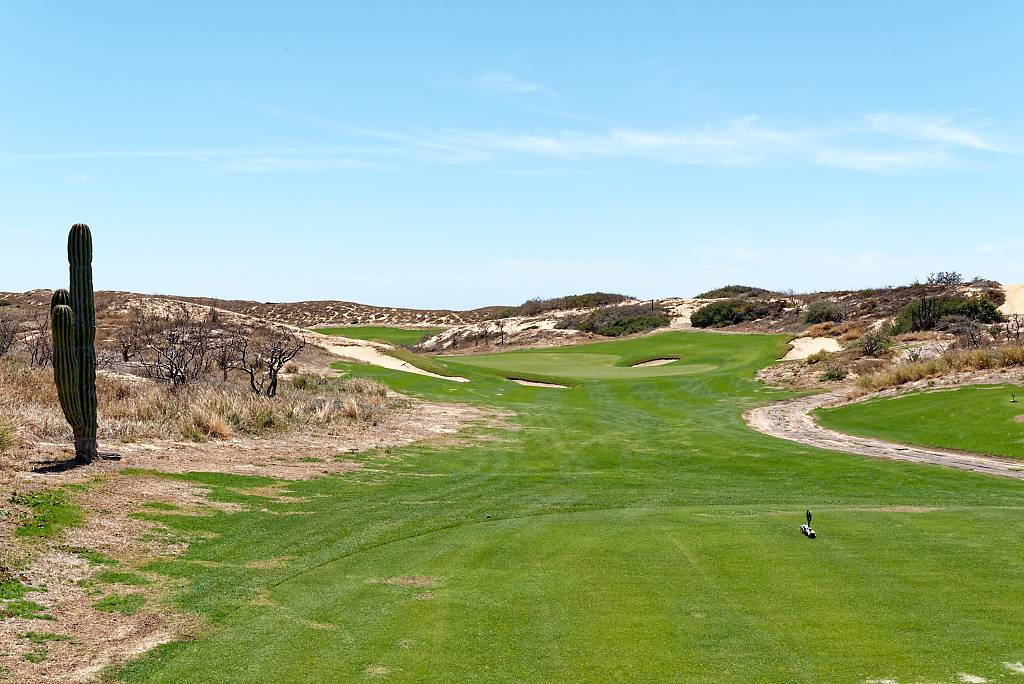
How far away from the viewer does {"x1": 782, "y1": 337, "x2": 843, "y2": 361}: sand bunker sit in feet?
157

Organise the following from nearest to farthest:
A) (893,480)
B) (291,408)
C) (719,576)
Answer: (719,576)
(893,480)
(291,408)

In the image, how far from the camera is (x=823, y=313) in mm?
65750

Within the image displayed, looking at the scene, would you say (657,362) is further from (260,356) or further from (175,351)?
(175,351)

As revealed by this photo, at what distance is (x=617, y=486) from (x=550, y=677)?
1114 cm

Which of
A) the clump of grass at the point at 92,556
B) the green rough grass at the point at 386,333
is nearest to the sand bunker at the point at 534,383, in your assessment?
the clump of grass at the point at 92,556

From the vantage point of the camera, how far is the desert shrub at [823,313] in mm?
64312

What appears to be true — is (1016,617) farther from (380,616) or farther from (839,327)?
(839,327)

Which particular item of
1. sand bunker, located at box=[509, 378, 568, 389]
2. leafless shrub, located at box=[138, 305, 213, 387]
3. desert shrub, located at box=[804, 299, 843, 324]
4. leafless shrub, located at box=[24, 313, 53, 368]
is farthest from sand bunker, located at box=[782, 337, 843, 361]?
leafless shrub, located at box=[24, 313, 53, 368]

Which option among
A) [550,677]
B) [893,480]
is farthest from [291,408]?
[550,677]

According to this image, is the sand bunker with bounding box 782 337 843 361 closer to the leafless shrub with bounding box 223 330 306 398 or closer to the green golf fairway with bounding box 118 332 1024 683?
the leafless shrub with bounding box 223 330 306 398

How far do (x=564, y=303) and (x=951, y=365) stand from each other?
62381 mm

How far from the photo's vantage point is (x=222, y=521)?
1214 centimetres

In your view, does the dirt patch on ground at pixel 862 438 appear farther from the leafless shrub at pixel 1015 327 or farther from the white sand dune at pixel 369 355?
the white sand dune at pixel 369 355

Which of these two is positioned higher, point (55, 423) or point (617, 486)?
point (55, 423)
